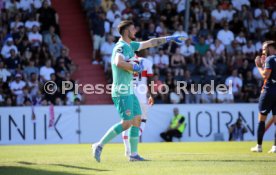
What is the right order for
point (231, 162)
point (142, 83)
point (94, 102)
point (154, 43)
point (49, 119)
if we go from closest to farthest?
1. point (231, 162)
2. point (154, 43)
3. point (142, 83)
4. point (49, 119)
5. point (94, 102)

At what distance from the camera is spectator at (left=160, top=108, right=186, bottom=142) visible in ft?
81.2

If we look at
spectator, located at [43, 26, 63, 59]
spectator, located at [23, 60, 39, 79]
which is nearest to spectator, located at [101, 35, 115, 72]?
spectator, located at [43, 26, 63, 59]

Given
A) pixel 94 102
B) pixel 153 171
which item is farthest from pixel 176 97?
pixel 153 171

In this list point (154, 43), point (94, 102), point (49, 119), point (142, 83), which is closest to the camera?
point (154, 43)

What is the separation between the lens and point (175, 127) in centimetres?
2478

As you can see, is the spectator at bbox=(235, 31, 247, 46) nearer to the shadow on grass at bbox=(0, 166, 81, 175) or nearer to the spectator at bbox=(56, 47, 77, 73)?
the spectator at bbox=(56, 47, 77, 73)

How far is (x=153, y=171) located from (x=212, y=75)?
1602 cm

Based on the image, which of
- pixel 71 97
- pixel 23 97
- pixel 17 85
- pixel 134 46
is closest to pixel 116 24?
pixel 71 97

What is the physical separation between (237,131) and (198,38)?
15.8 ft

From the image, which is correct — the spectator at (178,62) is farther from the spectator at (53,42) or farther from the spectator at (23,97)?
the spectator at (23,97)

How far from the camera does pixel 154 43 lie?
1412 cm

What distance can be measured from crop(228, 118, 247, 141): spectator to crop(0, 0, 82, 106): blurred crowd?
548 centimetres

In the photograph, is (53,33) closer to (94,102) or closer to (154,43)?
(94,102)

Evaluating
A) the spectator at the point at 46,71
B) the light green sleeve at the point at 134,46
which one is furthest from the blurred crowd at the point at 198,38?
the light green sleeve at the point at 134,46
